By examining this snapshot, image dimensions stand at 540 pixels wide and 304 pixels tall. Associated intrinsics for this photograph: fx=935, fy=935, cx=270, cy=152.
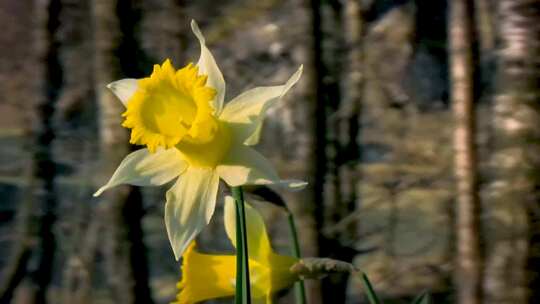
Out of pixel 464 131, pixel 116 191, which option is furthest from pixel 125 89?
pixel 116 191

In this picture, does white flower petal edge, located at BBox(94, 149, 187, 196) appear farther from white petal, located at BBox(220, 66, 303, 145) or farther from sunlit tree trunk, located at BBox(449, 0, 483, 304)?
sunlit tree trunk, located at BBox(449, 0, 483, 304)

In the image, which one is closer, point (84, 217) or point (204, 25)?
point (84, 217)

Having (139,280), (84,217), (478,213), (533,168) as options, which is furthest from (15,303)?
(533,168)

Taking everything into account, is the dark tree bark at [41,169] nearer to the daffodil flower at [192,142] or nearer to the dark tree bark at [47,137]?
the dark tree bark at [47,137]

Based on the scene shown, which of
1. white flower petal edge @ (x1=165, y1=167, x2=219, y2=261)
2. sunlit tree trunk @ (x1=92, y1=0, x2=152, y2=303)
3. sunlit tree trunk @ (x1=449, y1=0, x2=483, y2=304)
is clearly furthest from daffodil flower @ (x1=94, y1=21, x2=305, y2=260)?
sunlit tree trunk @ (x1=92, y1=0, x2=152, y2=303)

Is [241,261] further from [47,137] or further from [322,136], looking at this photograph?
[47,137]

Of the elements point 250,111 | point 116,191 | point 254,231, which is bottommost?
point 116,191

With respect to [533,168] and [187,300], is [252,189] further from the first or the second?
[533,168]
